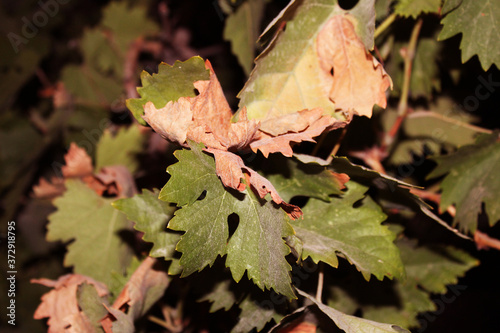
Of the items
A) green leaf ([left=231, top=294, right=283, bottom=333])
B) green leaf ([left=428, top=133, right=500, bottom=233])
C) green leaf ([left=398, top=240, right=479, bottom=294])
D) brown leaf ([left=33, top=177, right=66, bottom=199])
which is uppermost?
brown leaf ([left=33, top=177, right=66, bottom=199])

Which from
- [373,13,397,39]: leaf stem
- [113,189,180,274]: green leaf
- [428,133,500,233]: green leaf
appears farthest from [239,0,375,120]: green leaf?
[428,133,500,233]: green leaf

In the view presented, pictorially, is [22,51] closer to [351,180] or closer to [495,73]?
[351,180]

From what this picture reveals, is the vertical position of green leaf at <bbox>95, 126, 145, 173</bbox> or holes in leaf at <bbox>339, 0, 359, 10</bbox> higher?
holes in leaf at <bbox>339, 0, 359, 10</bbox>

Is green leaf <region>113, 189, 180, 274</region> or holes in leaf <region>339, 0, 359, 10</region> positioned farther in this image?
holes in leaf <region>339, 0, 359, 10</region>

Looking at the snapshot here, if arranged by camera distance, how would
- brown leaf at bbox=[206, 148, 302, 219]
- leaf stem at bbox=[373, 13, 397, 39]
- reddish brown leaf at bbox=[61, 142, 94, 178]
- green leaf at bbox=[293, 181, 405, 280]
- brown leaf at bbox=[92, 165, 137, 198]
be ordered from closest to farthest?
1. brown leaf at bbox=[206, 148, 302, 219]
2. green leaf at bbox=[293, 181, 405, 280]
3. leaf stem at bbox=[373, 13, 397, 39]
4. brown leaf at bbox=[92, 165, 137, 198]
5. reddish brown leaf at bbox=[61, 142, 94, 178]

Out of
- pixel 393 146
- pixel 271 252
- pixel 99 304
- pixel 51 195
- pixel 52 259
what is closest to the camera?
pixel 271 252

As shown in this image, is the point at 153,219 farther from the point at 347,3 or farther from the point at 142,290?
the point at 347,3

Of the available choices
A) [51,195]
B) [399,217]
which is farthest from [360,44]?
[51,195]

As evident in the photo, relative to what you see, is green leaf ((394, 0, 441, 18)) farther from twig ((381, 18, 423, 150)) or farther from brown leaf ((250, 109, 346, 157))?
brown leaf ((250, 109, 346, 157))
